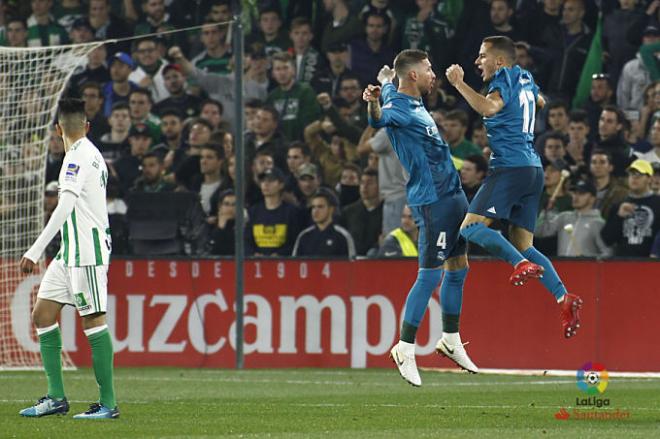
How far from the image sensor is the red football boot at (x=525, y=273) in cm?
1053

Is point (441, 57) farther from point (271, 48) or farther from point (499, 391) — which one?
point (499, 391)

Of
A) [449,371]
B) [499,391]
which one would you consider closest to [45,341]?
[499,391]

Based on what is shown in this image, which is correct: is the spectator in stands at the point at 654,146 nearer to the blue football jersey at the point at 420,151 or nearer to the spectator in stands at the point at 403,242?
the spectator in stands at the point at 403,242

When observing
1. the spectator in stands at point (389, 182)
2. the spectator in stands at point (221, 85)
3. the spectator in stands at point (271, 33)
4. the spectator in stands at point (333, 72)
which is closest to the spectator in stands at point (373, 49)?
the spectator in stands at point (333, 72)

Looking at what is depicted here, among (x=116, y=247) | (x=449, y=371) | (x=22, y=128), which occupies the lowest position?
(x=449, y=371)

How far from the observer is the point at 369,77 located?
1977cm

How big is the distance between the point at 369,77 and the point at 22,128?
185 inches

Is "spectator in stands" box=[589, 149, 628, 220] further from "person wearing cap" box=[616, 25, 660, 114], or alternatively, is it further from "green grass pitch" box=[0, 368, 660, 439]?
"green grass pitch" box=[0, 368, 660, 439]

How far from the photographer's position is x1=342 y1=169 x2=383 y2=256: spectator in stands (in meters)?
18.0

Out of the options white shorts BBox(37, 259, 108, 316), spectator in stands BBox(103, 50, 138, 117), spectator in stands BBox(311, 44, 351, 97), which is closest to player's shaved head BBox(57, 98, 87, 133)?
white shorts BBox(37, 259, 108, 316)

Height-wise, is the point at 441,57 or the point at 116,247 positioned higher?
the point at 441,57

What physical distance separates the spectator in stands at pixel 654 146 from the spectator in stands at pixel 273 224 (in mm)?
4211

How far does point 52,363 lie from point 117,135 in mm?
10034

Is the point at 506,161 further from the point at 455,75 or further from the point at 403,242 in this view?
the point at 403,242
